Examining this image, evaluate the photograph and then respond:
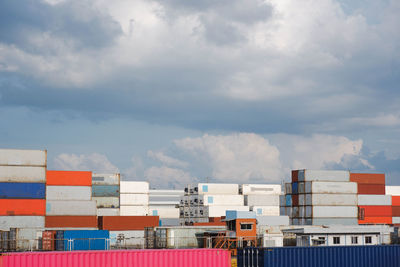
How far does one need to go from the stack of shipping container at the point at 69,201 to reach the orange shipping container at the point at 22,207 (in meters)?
9.57

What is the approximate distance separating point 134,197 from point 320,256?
9724 cm

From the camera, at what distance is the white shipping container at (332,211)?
93.9 meters

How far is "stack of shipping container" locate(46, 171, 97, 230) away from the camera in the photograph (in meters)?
77.4

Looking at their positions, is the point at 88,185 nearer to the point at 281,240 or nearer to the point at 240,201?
the point at 281,240

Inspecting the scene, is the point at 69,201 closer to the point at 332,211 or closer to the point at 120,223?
the point at 120,223

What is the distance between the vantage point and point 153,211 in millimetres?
168125

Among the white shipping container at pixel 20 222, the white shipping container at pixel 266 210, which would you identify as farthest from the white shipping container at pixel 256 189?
the white shipping container at pixel 20 222

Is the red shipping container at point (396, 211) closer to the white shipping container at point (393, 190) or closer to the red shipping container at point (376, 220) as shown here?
the red shipping container at point (376, 220)

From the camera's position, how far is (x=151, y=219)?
88.4 meters

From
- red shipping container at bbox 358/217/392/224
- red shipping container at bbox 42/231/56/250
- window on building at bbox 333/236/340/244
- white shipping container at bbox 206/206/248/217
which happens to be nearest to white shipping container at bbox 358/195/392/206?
red shipping container at bbox 358/217/392/224

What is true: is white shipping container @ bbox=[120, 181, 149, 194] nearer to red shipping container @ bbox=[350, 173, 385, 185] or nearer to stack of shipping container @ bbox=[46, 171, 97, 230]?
red shipping container @ bbox=[350, 173, 385, 185]

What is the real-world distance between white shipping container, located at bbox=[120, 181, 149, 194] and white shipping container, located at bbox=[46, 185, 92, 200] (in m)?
55.3

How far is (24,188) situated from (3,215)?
13.0 ft

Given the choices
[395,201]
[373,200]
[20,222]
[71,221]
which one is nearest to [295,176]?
[373,200]
